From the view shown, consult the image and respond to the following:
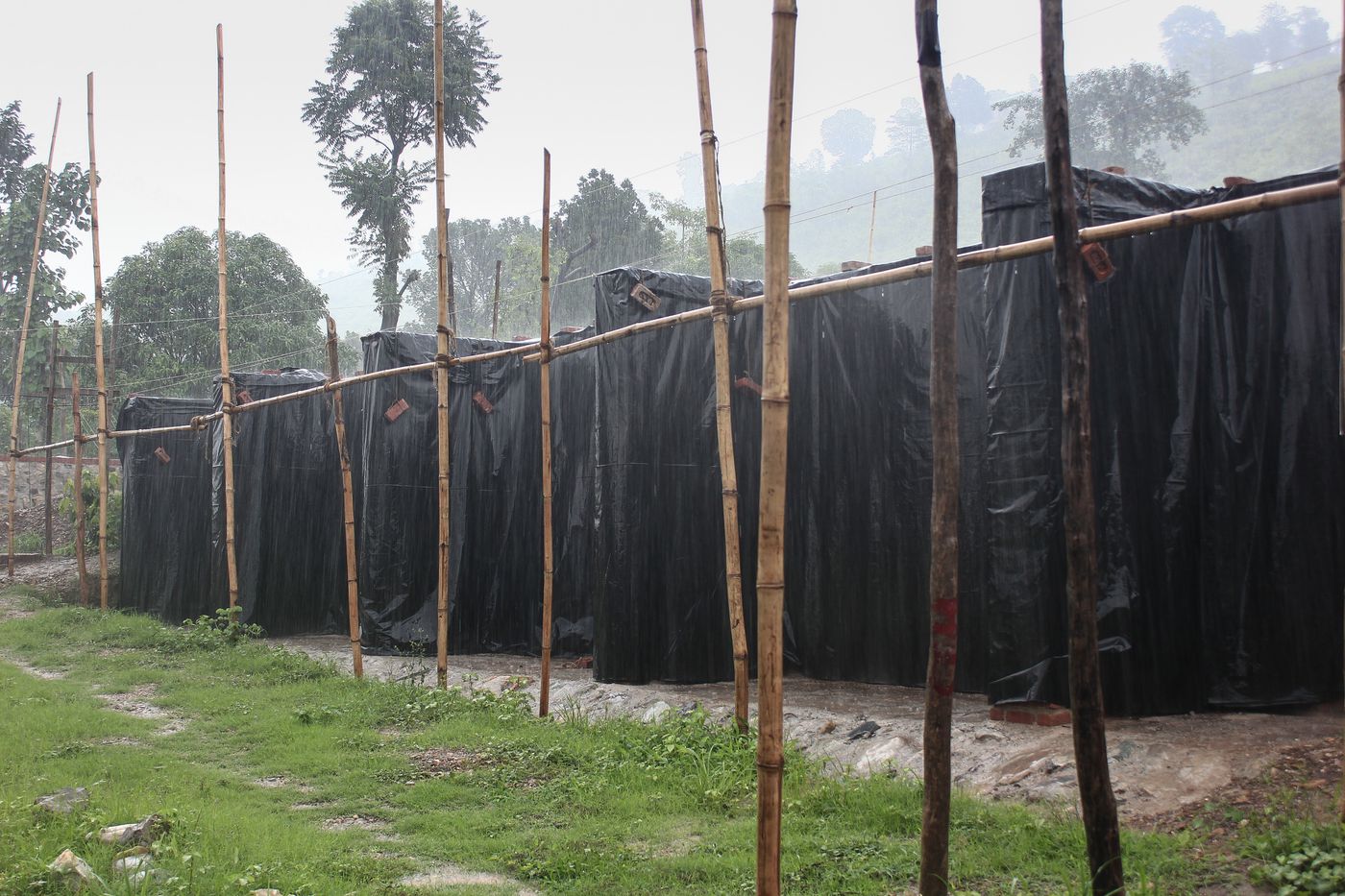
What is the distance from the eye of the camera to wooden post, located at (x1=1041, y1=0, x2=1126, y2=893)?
2.62 m

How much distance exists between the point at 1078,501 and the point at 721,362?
262 centimetres

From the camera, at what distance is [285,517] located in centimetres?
1073

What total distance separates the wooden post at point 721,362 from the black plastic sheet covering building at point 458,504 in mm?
3692

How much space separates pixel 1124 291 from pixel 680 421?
2.80m

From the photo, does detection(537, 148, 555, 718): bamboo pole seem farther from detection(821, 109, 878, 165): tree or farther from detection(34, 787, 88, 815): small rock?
detection(821, 109, 878, 165): tree

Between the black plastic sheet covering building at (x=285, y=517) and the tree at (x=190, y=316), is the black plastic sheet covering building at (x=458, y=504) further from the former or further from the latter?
the tree at (x=190, y=316)

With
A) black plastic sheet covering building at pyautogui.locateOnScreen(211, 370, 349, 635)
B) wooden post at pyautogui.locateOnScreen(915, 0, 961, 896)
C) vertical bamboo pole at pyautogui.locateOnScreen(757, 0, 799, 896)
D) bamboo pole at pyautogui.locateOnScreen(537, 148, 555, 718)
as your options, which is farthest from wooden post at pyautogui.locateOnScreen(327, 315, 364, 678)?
wooden post at pyautogui.locateOnScreen(915, 0, 961, 896)

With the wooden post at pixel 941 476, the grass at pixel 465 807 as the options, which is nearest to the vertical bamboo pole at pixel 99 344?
the grass at pixel 465 807

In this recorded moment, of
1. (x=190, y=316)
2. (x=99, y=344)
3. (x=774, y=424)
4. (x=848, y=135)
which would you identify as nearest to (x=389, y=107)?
(x=190, y=316)

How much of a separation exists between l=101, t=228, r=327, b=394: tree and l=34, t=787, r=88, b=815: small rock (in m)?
17.8

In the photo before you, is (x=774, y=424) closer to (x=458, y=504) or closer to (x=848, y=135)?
(x=458, y=504)

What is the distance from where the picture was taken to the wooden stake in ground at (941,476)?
270 cm

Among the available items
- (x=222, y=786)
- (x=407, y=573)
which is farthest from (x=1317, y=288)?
(x=407, y=573)

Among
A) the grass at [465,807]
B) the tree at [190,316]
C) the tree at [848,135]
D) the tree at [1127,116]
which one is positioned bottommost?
the grass at [465,807]
